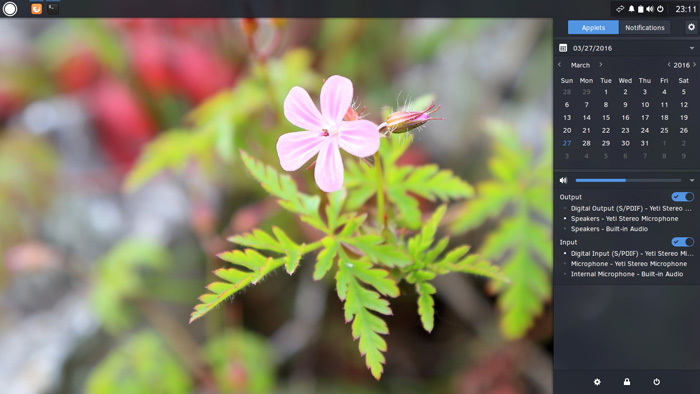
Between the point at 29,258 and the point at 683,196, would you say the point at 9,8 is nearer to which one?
the point at 29,258

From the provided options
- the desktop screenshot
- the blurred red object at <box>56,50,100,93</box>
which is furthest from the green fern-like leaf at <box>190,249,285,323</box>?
the blurred red object at <box>56,50,100,93</box>

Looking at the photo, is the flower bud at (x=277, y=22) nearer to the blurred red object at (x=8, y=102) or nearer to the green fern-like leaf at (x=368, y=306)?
the green fern-like leaf at (x=368, y=306)

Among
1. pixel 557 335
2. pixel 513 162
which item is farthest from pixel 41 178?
pixel 557 335

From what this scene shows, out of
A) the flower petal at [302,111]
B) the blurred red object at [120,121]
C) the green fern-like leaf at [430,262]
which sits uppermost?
the blurred red object at [120,121]

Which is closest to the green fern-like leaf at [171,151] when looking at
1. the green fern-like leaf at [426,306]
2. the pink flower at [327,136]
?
the pink flower at [327,136]

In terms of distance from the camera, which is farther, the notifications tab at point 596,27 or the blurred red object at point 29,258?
the blurred red object at point 29,258

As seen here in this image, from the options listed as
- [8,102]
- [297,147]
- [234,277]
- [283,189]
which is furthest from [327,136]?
[8,102]

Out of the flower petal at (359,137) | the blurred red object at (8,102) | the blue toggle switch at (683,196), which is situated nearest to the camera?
the flower petal at (359,137)
